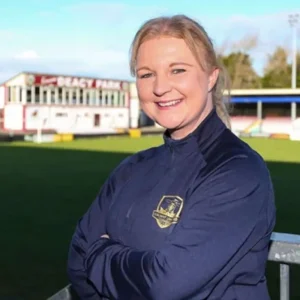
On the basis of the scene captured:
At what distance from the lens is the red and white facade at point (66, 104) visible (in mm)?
38000

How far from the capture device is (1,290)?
208 inches

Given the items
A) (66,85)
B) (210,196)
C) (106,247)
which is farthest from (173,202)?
(66,85)

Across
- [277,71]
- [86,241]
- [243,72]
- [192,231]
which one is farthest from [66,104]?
[192,231]

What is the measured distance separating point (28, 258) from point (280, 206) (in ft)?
16.7

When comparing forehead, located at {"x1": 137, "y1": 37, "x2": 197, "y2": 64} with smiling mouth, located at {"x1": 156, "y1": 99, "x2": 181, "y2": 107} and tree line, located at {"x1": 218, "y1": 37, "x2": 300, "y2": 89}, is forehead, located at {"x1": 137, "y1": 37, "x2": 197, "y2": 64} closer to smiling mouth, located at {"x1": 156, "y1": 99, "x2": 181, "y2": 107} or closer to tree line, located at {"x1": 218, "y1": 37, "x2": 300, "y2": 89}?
smiling mouth, located at {"x1": 156, "y1": 99, "x2": 181, "y2": 107}

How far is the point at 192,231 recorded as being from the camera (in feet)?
5.29

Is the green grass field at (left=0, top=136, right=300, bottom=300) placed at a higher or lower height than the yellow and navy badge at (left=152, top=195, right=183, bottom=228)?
lower

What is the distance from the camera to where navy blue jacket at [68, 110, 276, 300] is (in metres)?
1.60

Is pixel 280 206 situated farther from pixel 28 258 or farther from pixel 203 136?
pixel 203 136

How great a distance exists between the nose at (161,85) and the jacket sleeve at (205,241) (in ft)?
0.97


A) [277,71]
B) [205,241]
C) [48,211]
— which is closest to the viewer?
[205,241]

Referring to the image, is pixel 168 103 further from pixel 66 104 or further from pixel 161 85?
pixel 66 104

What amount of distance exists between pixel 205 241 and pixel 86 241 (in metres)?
0.50

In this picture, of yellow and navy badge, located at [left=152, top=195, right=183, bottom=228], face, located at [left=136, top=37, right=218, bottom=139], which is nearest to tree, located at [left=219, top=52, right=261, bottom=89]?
face, located at [left=136, top=37, right=218, bottom=139]
